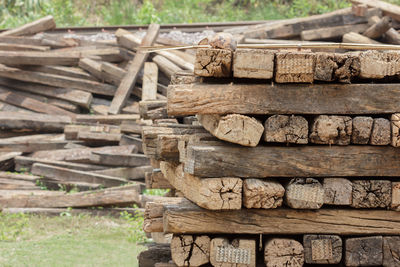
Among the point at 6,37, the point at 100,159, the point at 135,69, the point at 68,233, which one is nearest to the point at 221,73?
the point at 68,233

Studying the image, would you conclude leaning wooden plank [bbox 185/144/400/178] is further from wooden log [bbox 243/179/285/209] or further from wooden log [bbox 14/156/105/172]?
wooden log [bbox 14/156/105/172]

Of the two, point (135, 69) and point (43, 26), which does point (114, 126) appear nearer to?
point (135, 69)

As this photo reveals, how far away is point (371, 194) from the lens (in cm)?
502

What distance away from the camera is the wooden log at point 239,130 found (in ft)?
15.5

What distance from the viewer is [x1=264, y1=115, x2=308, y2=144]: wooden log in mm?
4844

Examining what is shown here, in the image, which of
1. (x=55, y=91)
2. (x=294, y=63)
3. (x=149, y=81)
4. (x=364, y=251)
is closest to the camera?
(x=294, y=63)

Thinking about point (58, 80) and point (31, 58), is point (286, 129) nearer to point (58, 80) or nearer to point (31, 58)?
point (58, 80)

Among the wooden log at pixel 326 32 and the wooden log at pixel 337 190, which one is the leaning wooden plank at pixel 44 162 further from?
the wooden log at pixel 337 190

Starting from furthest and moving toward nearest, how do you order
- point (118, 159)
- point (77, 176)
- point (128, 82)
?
point (128, 82) < point (118, 159) < point (77, 176)

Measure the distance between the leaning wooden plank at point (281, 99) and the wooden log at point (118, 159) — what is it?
668cm

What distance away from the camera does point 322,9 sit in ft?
65.8

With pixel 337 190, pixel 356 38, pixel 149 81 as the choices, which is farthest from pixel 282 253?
pixel 356 38

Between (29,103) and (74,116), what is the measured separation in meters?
1.07

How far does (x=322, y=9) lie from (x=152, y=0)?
6547 millimetres
